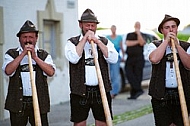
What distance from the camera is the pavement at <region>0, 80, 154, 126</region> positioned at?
9.88 m

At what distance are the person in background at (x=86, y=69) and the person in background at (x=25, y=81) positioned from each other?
296mm

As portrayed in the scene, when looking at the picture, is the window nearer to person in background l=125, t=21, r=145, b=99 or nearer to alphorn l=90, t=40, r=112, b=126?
person in background l=125, t=21, r=145, b=99

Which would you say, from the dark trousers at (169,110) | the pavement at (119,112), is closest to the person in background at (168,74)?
the dark trousers at (169,110)

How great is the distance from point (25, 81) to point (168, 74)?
162cm

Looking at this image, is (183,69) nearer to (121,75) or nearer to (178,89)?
(178,89)

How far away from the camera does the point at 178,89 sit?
5.90m

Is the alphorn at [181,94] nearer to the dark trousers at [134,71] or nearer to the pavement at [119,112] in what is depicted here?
the pavement at [119,112]

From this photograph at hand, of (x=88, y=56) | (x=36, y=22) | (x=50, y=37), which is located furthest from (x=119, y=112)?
(x=88, y=56)

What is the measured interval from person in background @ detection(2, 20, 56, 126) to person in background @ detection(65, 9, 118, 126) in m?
0.30

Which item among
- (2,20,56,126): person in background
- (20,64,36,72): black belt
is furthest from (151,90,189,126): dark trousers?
(20,64,36,72): black belt

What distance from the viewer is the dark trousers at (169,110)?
20.2ft

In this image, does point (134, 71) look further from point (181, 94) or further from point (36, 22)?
point (181, 94)

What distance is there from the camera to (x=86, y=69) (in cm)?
621

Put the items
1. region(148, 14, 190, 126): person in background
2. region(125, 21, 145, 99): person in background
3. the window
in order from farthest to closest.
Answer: region(125, 21, 145, 99): person in background → the window → region(148, 14, 190, 126): person in background
